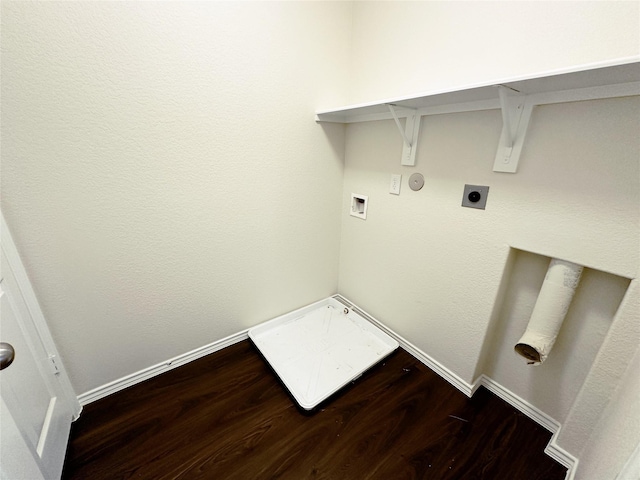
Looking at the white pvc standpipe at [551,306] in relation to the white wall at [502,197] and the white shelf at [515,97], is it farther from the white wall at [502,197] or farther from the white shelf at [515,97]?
the white shelf at [515,97]

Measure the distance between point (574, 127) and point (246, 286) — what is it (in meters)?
1.71

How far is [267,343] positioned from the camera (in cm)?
166

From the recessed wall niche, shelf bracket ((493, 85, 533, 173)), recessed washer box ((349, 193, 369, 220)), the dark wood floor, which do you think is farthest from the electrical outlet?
the dark wood floor

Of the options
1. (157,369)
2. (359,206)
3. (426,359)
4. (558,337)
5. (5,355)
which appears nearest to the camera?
(5,355)

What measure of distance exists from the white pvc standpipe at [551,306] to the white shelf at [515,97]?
434 mm

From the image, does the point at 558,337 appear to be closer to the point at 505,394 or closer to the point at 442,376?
the point at 505,394

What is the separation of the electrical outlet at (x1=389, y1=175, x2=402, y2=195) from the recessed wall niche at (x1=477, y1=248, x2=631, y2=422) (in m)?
0.65

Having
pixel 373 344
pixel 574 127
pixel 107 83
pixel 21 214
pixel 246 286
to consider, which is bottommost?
pixel 373 344

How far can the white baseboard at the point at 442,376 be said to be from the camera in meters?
1.11

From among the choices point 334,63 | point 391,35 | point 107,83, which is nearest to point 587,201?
point 391,35

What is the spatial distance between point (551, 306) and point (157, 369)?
193 cm

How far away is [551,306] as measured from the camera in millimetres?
1031

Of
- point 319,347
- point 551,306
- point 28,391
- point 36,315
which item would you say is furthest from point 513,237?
point 36,315

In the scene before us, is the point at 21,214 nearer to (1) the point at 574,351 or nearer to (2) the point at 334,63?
(2) the point at 334,63
